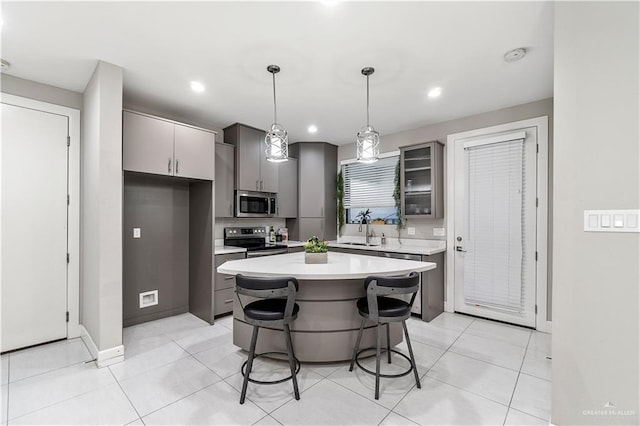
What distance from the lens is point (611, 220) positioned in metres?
1.46

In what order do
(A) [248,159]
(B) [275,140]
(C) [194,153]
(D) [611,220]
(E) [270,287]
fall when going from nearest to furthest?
(D) [611,220] → (E) [270,287] → (B) [275,140] → (C) [194,153] → (A) [248,159]

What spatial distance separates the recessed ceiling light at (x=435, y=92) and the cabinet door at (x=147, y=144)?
2898mm

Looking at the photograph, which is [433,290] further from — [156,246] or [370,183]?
[156,246]

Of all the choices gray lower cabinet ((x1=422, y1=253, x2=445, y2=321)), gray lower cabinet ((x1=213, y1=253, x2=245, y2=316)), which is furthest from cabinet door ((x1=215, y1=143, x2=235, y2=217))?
gray lower cabinet ((x1=422, y1=253, x2=445, y2=321))

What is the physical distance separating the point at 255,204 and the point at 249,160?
663 mm

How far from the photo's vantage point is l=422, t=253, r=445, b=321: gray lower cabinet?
3599 mm

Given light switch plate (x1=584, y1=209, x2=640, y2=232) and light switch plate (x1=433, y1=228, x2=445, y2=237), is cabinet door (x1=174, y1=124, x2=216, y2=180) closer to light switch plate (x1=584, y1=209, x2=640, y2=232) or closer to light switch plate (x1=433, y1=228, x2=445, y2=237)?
light switch plate (x1=433, y1=228, x2=445, y2=237)

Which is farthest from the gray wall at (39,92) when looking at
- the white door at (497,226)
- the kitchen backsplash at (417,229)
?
the white door at (497,226)

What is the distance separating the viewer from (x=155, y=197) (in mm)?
3605

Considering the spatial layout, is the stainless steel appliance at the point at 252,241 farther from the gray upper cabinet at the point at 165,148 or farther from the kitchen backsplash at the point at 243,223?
the gray upper cabinet at the point at 165,148

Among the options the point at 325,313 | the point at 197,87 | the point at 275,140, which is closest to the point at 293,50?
the point at 275,140

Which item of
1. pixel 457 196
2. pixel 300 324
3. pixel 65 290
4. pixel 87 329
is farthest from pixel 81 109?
pixel 457 196

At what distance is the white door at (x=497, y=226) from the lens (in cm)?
339

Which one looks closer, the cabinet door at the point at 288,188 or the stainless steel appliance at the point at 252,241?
the stainless steel appliance at the point at 252,241
